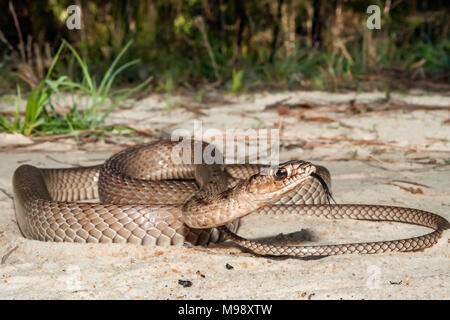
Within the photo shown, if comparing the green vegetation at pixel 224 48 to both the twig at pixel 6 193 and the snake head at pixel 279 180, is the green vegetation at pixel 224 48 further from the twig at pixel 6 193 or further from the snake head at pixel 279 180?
the snake head at pixel 279 180

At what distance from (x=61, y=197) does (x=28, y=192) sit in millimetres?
904

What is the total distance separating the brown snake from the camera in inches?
124

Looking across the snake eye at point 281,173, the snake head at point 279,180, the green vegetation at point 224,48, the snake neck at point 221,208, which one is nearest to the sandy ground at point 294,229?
the snake neck at point 221,208

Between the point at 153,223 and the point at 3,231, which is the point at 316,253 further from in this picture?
the point at 3,231

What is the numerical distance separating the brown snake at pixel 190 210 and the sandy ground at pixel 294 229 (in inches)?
3.5

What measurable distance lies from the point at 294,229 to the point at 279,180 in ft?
2.38

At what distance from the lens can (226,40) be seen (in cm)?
1148

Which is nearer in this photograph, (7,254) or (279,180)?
(279,180)

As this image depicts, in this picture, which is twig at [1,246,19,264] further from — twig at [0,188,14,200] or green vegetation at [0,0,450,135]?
green vegetation at [0,0,450,135]

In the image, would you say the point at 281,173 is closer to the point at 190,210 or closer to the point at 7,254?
the point at 190,210

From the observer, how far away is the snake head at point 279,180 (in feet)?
10.1

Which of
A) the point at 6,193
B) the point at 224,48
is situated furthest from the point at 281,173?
the point at 224,48

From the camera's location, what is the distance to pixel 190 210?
134 inches
